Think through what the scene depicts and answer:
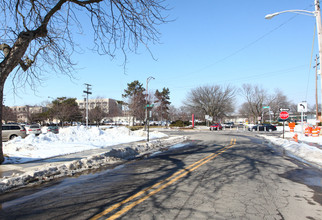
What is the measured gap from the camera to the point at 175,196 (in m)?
5.07

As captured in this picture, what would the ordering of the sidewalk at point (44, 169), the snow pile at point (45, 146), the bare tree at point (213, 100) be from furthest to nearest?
the bare tree at point (213, 100), the snow pile at point (45, 146), the sidewalk at point (44, 169)

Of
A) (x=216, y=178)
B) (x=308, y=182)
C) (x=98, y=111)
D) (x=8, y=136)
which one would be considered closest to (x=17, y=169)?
(x=216, y=178)

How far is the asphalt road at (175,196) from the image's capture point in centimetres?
417

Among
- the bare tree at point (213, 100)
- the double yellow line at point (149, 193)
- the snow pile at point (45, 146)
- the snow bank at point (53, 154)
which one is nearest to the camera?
the double yellow line at point (149, 193)

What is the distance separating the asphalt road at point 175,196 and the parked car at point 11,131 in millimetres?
15498

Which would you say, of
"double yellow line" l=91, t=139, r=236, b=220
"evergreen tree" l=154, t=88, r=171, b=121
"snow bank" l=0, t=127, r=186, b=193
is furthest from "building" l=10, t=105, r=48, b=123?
"double yellow line" l=91, t=139, r=236, b=220

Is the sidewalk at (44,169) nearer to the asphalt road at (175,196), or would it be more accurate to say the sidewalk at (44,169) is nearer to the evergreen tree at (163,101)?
the asphalt road at (175,196)

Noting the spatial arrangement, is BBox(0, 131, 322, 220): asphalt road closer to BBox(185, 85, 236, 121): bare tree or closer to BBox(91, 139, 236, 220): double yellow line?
BBox(91, 139, 236, 220): double yellow line

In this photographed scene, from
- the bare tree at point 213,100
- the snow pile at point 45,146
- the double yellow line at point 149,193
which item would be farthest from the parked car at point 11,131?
the bare tree at point 213,100

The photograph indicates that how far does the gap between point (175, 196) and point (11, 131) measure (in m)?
19.5

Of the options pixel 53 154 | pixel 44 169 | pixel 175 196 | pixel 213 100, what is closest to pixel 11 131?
pixel 53 154

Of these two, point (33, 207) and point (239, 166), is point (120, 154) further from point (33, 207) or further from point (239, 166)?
point (33, 207)

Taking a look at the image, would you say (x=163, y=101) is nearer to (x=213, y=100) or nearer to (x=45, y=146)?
(x=213, y=100)

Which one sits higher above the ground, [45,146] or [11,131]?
[11,131]
